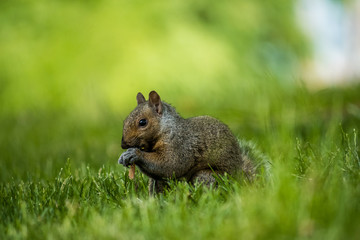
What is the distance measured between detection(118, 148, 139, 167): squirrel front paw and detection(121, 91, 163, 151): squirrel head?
0.15 meters

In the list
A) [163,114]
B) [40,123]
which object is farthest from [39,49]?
[163,114]

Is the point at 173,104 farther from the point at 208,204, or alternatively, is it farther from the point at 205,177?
the point at 208,204

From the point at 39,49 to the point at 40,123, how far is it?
8.77ft

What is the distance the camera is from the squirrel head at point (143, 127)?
3.23 metres

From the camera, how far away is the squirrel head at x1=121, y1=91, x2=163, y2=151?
323 centimetres

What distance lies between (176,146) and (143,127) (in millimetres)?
234

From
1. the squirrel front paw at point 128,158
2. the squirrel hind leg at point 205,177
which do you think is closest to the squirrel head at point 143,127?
the squirrel front paw at point 128,158

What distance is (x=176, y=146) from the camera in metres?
3.24

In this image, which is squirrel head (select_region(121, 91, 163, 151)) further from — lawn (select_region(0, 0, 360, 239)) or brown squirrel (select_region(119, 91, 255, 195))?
lawn (select_region(0, 0, 360, 239))

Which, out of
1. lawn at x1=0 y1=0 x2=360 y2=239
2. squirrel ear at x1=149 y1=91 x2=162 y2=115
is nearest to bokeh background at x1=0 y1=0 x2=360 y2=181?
lawn at x1=0 y1=0 x2=360 y2=239

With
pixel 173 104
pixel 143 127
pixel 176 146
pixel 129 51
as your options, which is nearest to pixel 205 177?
pixel 176 146

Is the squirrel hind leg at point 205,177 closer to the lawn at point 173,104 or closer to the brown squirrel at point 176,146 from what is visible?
the brown squirrel at point 176,146

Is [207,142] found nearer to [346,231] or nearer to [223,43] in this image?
[346,231]

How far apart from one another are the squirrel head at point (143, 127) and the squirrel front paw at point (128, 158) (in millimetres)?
147
